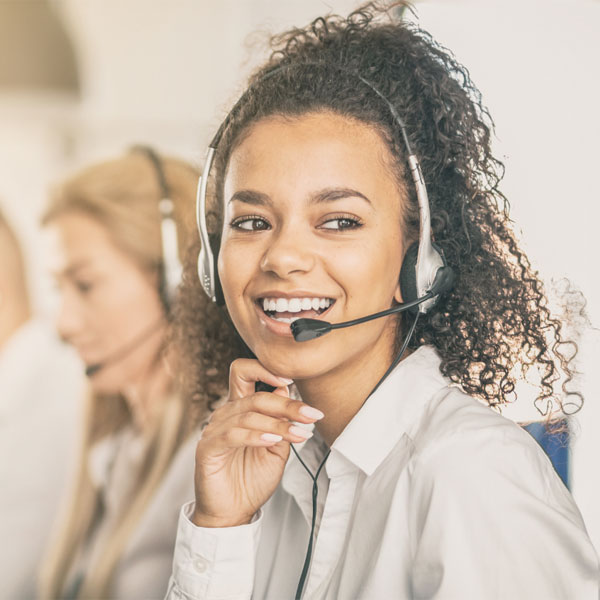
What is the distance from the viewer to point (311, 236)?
81 cm

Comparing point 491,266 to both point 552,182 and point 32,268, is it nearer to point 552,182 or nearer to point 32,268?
point 552,182

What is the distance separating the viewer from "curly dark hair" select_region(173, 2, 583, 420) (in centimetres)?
87

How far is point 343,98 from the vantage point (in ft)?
2.77

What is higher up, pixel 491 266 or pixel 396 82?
pixel 396 82

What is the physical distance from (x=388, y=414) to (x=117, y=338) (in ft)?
3.05

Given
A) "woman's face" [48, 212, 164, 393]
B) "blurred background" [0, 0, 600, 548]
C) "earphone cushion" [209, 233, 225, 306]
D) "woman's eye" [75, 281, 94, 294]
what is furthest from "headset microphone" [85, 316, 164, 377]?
"earphone cushion" [209, 233, 225, 306]

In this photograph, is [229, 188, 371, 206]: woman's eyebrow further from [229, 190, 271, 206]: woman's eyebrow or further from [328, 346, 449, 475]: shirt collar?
[328, 346, 449, 475]: shirt collar

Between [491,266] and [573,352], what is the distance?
15cm

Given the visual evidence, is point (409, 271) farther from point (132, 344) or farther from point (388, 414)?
point (132, 344)

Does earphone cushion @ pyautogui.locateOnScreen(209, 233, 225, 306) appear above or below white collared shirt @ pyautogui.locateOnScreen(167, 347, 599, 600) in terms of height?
above

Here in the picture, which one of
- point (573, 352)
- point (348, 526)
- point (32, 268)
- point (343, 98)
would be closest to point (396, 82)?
point (343, 98)

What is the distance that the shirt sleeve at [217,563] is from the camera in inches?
35.8

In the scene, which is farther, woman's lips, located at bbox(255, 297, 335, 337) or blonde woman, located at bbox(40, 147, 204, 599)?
blonde woman, located at bbox(40, 147, 204, 599)

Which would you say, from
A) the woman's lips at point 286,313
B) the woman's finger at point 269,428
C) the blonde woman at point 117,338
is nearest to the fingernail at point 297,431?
the woman's finger at point 269,428
